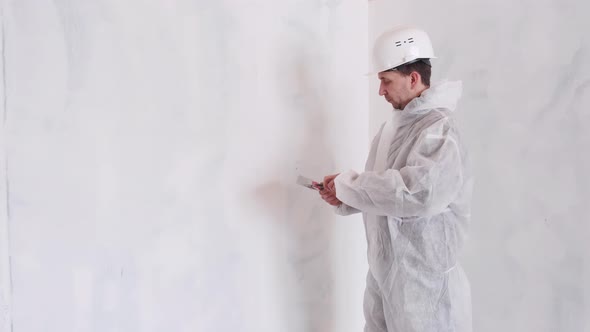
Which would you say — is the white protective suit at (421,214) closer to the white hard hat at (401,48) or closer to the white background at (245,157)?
the white hard hat at (401,48)

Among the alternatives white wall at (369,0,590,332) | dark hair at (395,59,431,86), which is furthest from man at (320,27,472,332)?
white wall at (369,0,590,332)

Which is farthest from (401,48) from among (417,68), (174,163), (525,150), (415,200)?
(174,163)

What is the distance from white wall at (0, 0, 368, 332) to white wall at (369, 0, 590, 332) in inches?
19.4

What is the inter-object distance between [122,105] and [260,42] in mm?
537

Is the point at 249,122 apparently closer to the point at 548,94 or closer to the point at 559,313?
the point at 548,94

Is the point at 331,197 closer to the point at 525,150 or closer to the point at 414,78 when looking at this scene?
the point at 414,78

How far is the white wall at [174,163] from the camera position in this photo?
0.99 m

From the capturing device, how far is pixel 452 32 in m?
1.59

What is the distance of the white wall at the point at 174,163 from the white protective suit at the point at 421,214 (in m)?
0.38

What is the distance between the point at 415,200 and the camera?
3.61 feet

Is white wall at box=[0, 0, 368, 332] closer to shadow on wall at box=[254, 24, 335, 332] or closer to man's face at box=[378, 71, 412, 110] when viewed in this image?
shadow on wall at box=[254, 24, 335, 332]

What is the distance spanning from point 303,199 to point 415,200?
59cm

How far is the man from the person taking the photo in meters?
1.11

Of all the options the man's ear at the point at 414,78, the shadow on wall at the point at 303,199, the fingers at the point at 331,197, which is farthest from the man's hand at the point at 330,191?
the man's ear at the point at 414,78
